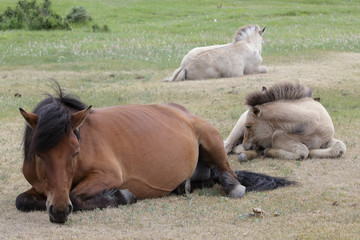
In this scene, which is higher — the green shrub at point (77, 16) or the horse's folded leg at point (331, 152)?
the horse's folded leg at point (331, 152)

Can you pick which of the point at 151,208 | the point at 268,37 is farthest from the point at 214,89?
the point at 268,37

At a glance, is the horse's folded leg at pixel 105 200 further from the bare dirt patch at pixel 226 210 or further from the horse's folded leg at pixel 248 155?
the horse's folded leg at pixel 248 155

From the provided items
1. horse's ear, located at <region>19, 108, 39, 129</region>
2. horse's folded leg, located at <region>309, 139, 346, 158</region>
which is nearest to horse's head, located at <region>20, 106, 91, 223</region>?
horse's ear, located at <region>19, 108, 39, 129</region>

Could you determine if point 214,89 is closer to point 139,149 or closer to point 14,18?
point 139,149

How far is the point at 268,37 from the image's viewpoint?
24.3 m

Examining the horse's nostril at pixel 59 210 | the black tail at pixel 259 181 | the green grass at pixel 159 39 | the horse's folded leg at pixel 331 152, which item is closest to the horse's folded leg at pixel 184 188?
the black tail at pixel 259 181

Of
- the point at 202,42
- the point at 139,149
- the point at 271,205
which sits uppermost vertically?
the point at 139,149

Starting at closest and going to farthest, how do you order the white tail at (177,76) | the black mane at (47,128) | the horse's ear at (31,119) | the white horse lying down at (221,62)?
the black mane at (47,128), the horse's ear at (31,119), the white tail at (177,76), the white horse lying down at (221,62)

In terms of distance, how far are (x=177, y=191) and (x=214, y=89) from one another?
713 cm

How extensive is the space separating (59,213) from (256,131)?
4.12 meters

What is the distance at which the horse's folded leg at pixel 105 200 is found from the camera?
16.9 feet

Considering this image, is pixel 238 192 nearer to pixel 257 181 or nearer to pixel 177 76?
pixel 257 181

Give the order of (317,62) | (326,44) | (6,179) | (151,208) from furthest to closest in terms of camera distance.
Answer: (326,44) < (317,62) < (6,179) < (151,208)

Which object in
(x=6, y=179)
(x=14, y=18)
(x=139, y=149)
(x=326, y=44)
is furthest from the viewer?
(x=14, y=18)
